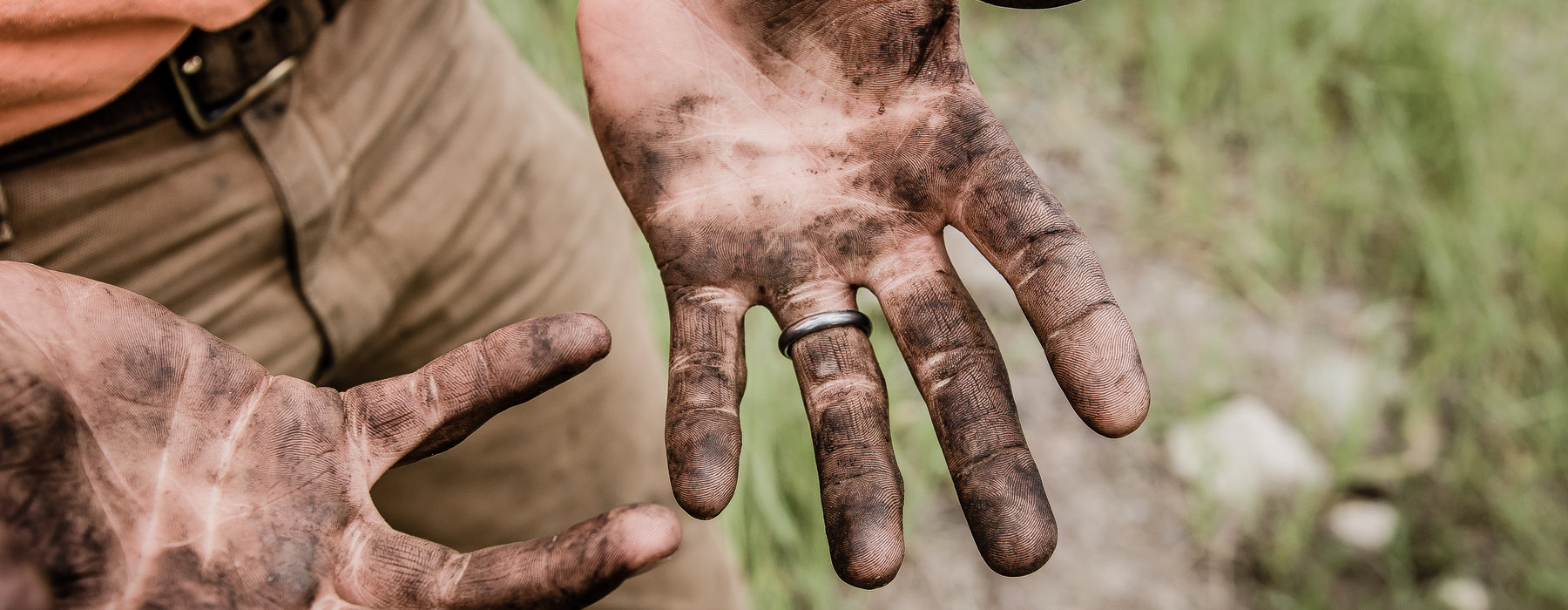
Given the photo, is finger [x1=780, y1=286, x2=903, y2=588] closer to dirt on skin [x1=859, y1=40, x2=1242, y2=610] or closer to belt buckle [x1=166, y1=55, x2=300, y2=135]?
belt buckle [x1=166, y1=55, x2=300, y2=135]

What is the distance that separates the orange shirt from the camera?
0.81m

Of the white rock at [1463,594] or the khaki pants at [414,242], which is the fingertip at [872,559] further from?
the white rock at [1463,594]

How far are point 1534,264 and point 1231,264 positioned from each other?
665 millimetres

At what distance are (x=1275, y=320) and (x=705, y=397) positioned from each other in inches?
77.9

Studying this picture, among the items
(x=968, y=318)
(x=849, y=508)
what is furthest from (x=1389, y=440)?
(x=849, y=508)

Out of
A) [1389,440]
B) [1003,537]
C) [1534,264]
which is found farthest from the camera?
[1534,264]

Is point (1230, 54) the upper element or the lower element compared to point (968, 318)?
lower

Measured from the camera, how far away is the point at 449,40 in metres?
1.24

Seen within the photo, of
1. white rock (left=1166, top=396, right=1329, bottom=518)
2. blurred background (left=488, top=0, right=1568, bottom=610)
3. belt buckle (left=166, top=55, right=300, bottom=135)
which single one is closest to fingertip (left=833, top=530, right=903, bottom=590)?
belt buckle (left=166, top=55, right=300, bottom=135)

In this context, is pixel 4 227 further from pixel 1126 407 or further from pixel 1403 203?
pixel 1403 203

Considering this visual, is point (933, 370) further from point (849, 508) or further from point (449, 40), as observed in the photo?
point (449, 40)

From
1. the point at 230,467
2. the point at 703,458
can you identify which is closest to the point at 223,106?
the point at 230,467

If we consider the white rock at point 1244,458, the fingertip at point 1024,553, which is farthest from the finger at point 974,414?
the white rock at point 1244,458

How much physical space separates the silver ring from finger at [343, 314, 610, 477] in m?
0.22
